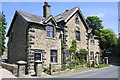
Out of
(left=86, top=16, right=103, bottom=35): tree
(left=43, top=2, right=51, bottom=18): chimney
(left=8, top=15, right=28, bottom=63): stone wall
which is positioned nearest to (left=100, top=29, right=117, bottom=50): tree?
(left=86, top=16, right=103, bottom=35): tree

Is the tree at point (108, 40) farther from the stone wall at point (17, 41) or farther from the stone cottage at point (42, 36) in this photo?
the stone wall at point (17, 41)

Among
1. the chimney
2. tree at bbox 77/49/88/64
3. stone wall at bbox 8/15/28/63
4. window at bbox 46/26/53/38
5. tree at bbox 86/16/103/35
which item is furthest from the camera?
tree at bbox 86/16/103/35

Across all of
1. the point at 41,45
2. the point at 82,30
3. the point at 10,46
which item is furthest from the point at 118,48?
the point at 10,46

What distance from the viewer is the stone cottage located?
15.7m

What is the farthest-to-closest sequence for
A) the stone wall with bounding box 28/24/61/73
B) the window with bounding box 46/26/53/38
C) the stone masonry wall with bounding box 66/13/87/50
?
the stone masonry wall with bounding box 66/13/87/50 → the window with bounding box 46/26/53/38 → the stone wall with bounding box 28/24/61/73

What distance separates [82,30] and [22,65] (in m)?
13.7

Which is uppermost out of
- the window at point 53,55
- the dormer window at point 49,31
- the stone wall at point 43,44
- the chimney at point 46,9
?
the chimney at point 46,9

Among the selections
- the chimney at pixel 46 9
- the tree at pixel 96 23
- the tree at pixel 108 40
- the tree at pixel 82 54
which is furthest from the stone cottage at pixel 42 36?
the tree at pixel 96 23

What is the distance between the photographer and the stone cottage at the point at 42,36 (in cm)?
1566

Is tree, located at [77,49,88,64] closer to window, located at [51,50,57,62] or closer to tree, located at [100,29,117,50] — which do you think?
window, located at [51,50,57,62]

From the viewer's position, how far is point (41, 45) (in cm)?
1627

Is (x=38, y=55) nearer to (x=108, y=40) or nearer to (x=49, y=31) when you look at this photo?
(x=49, y=31)

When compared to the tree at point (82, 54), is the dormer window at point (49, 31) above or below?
above

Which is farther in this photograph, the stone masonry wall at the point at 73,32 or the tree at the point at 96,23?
the tree at the point at 96,23
